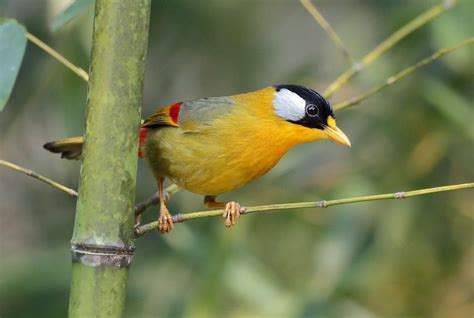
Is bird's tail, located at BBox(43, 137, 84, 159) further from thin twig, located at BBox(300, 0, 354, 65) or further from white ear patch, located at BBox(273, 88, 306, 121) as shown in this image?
thin twig, located at BBox(300, 0, 354, 65)

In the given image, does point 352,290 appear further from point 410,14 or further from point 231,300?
point 410,14

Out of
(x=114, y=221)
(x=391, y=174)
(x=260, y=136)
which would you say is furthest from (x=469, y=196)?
(x=114, y=221)

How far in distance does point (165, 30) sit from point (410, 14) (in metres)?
1.22

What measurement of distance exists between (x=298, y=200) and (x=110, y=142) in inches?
75.0

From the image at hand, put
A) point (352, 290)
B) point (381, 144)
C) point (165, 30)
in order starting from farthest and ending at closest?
point (165, 30) → point (381, 144) → point (352, 290)

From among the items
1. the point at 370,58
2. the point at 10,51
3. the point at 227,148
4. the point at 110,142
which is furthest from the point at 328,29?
the point at 110,142

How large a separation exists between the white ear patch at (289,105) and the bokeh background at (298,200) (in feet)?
2.32

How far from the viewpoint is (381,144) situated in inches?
139

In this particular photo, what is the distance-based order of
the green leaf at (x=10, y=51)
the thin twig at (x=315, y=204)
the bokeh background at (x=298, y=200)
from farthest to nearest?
the bokeh background at (x=298, y=200) < the green leaf at (x=10, y=51) < the thin twig at (x=315, y=204)

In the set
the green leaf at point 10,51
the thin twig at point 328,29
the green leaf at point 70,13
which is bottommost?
the green leaf at point 10,51

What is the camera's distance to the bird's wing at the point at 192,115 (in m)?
2.43

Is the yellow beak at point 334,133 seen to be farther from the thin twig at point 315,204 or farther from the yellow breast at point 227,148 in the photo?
the thin twig at point 315,204

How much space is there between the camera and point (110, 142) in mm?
1328

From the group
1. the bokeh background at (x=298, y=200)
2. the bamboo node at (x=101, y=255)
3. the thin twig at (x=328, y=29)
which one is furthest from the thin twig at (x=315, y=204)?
the bokeh background at (x=298, y=200)
